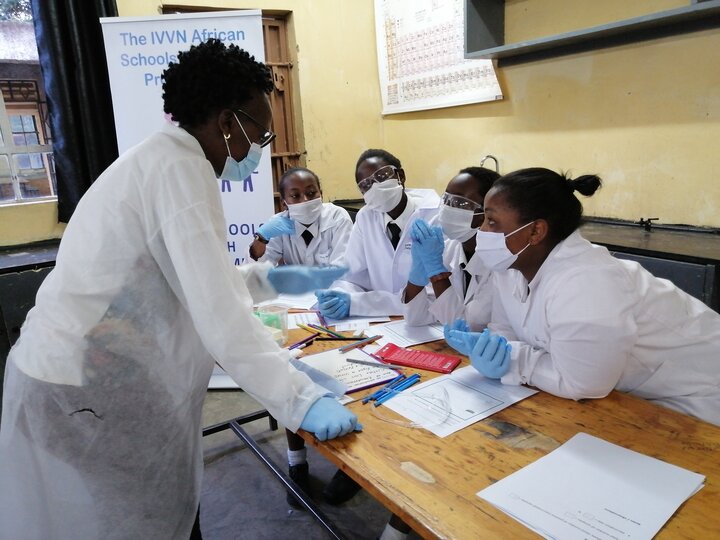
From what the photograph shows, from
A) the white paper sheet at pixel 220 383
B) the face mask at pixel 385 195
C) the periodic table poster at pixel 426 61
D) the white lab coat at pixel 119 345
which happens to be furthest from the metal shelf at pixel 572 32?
the white paper sheet at pixel 220 383

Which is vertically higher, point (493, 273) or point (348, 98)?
point (348, 98)

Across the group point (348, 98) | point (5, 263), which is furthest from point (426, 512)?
point (348, 98)

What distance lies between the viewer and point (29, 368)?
916 mm

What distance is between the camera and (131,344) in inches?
37.3

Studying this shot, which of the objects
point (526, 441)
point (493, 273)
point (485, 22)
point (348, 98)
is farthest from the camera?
point (348, 98)

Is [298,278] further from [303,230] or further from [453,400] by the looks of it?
[303,230]

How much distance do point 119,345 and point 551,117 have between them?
2440mm

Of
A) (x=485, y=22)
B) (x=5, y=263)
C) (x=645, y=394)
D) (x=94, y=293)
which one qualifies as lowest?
(x=645, y=394)

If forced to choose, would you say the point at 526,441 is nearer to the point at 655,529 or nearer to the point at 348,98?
the point at 655,529

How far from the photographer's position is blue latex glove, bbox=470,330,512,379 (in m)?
1.09

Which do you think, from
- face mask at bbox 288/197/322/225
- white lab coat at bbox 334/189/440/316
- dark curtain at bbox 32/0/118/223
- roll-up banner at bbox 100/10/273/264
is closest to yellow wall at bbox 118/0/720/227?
dark curtain at bbox 32/0/118/223

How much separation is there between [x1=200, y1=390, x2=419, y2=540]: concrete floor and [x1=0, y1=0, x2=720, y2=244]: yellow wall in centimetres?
181

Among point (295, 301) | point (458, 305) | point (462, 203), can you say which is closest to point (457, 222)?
point (462, 203)

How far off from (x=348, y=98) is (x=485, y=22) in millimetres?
1247
